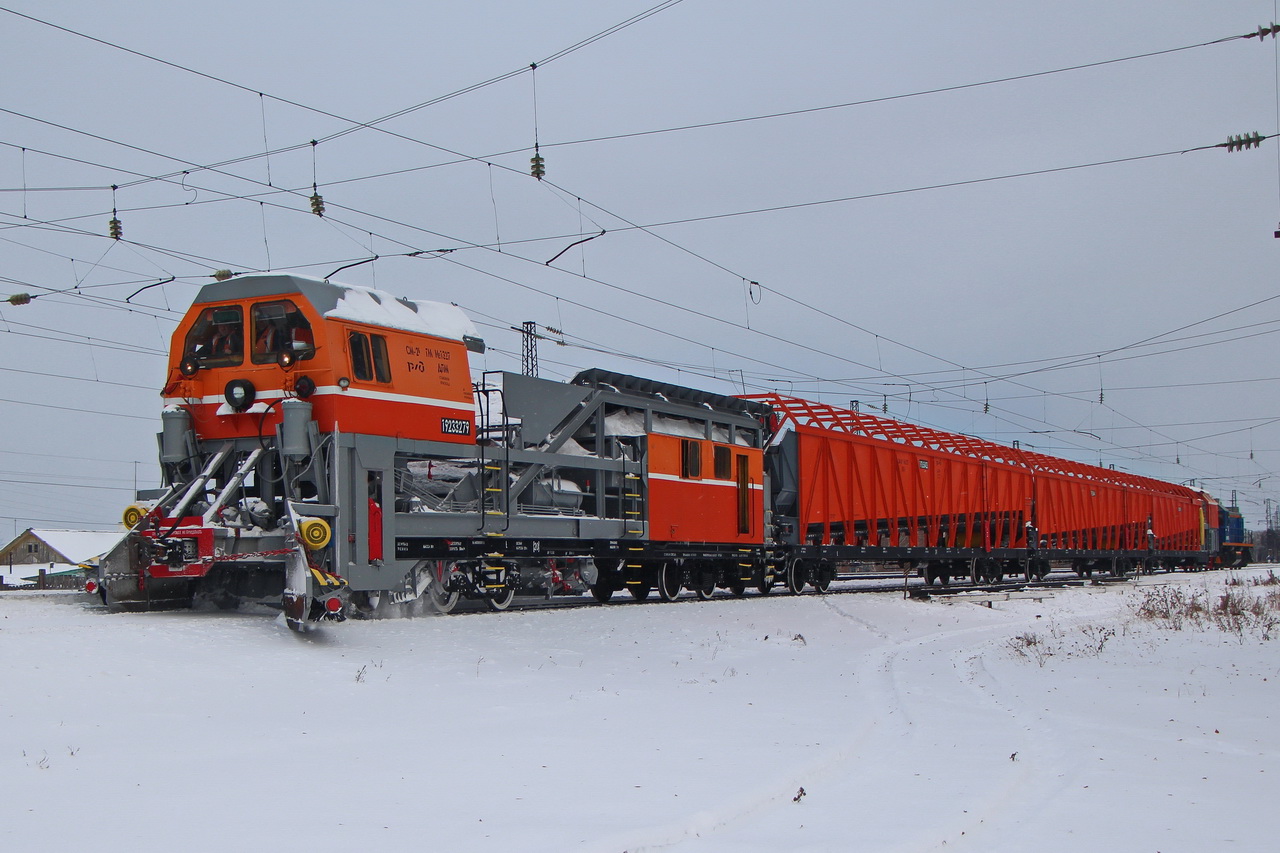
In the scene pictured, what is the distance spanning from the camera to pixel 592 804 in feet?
20.3

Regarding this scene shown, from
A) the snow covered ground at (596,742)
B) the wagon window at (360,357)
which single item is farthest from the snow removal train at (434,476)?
the snow covered ground at (596,742)

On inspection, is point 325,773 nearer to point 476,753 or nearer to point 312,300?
point 476,753

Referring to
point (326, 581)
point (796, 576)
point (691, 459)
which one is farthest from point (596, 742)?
point (796, 576)

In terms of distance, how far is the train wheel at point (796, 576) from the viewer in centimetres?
2523

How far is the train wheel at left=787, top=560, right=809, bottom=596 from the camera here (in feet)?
82.8

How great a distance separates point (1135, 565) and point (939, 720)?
141 feet

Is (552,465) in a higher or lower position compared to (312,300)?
lower

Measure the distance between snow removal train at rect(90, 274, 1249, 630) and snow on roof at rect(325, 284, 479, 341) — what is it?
0.12 feet

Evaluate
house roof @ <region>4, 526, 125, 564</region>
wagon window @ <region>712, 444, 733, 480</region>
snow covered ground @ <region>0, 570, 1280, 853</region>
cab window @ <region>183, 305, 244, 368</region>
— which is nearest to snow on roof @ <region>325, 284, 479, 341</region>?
cab window @ <region>183, 305, 244, 368</region>

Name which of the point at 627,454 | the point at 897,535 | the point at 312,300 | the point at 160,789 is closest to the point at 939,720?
the point at 160,789

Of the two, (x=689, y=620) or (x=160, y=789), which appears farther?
(x=689, y=620)

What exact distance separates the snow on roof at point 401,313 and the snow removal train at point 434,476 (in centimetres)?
4

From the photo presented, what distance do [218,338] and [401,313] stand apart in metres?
2.34

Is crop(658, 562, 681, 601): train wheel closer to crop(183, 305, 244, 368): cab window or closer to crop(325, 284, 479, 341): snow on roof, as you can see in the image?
crop(325, 284, 479, 341): snow on roof
